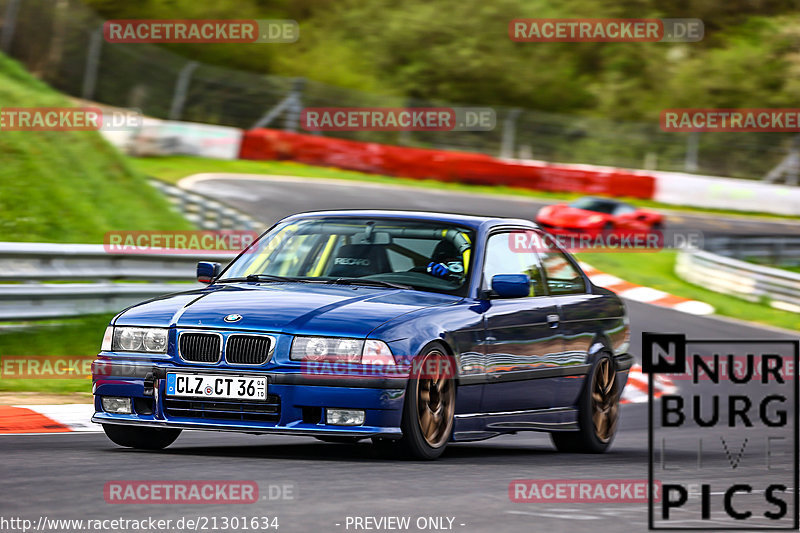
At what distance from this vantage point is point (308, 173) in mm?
30875

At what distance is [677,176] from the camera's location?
35250 millimetres

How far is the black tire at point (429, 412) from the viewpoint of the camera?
6922mm

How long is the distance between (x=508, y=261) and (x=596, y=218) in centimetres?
2013

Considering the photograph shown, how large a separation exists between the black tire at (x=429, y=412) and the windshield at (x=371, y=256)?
0.73m

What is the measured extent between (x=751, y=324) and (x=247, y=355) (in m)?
14.7

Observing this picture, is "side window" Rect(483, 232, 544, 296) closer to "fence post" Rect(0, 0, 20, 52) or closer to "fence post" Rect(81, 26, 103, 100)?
"fence post" Rect(0, 0, 20, 52)

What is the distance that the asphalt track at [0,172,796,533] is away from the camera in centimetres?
520

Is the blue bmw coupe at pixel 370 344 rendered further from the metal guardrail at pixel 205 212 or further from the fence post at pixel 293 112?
the fence post at pixel 293 112

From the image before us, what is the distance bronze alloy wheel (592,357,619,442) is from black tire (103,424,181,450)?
290 centimetres

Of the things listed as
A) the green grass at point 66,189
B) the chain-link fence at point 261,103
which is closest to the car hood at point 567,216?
the chain-link fence at point 261,103

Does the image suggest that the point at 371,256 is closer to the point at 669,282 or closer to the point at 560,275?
the point at 560,275

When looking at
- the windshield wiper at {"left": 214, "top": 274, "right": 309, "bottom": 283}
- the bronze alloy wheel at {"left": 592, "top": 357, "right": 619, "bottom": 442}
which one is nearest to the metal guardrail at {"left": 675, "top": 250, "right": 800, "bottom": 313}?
the bronze alloy wheel at {"left": 592, "top": 357, "right": 619, "bottom": 442}

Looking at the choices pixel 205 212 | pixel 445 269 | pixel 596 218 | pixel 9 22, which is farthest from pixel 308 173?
pixel 445 269

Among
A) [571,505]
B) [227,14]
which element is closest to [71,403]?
[571,505]
